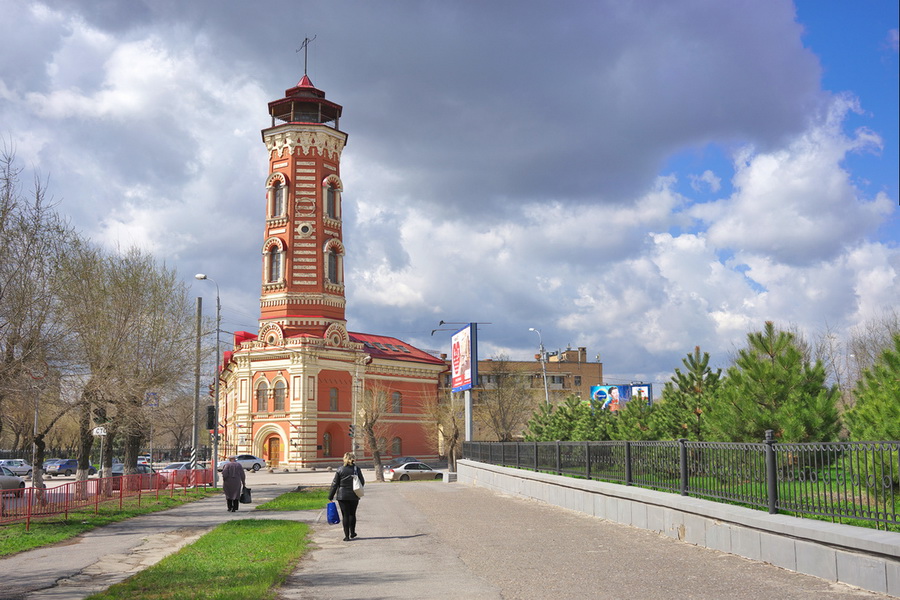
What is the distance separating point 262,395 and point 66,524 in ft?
133

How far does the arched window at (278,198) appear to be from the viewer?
58.9m

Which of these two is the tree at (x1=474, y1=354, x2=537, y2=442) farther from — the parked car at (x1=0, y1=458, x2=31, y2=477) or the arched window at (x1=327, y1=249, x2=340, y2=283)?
the parked car at (x1=0, y1=458, x2=31, y2=477)

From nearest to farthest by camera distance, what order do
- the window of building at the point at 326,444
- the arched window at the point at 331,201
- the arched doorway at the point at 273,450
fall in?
the arched doorway at the point at 273,450 → the window of building at the point at 326,444 → the arched window at the point at 331,201

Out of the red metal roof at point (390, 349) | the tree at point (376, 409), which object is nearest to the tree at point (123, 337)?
the tree at point (376, 409)

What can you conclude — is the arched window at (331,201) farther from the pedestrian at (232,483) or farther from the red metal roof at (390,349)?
the pedestrian at (232,483)

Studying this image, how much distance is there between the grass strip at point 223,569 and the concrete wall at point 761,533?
5901 millimetres

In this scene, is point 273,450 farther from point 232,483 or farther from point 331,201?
point 232,483

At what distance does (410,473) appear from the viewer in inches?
1743

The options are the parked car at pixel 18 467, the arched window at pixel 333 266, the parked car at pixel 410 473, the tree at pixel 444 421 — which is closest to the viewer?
the parked car at pixel 410 473

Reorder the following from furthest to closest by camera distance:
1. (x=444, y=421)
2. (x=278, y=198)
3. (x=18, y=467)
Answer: (x=278, y=198)
(x=444, y=421)
(x=18, y=467)

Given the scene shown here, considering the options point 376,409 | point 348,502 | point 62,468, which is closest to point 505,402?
point 376,409

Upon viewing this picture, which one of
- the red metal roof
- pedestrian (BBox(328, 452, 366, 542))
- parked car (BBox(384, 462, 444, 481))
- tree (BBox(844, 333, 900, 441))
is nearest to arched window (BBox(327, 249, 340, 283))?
the red metal roof

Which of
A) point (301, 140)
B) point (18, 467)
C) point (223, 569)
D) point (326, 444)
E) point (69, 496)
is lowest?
point (18, 467)

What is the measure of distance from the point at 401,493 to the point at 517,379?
33.6 metres
